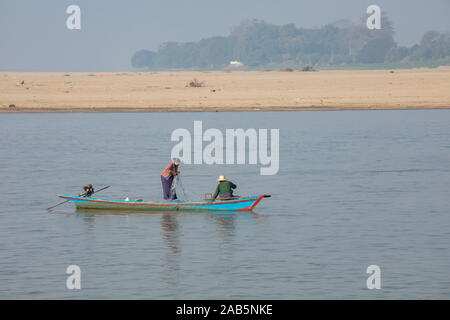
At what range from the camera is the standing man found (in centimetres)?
2528

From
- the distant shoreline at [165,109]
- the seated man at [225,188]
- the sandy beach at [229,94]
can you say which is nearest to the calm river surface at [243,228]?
the seated man at [225,188]

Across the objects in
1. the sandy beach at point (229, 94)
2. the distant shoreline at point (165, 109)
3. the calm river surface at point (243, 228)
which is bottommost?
the calm river surface at point (243, 228)

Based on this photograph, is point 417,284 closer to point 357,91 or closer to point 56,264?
point 56,264

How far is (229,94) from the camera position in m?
65.6

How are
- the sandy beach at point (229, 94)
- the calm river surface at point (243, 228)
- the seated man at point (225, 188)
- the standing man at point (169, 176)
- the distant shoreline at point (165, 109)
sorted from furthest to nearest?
the sandy beach at point (229, 94), the distant shoreline at point (165, 109), the standing man at point (169, 176), the seated man at point (225, 188), the calm river surface at point (243, 228)

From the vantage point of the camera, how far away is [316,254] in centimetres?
1997

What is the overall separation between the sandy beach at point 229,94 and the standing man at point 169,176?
34752 millimetres

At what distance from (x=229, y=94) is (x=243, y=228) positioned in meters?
42.8

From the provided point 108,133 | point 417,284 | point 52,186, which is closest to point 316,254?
point 417,284

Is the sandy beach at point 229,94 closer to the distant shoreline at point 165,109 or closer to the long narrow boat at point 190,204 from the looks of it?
the distant shoreline at point 165,109

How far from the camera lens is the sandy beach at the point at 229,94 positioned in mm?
60719
